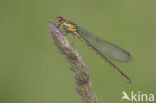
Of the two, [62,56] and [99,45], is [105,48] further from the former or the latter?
[62,56]

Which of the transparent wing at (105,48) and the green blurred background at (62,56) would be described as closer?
the transparent wing at (105,48)

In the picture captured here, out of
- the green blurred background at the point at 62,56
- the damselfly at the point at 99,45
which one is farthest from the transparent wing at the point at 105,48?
the green blurred background at the point at 62,56

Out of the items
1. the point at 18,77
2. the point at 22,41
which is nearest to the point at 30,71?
the point at 18,77

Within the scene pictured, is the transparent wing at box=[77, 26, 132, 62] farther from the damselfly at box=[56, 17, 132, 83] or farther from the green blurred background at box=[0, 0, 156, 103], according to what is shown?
the green blurred background at box=[0, 0, 156, 103]

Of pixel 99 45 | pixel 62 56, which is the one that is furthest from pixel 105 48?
pixel 62 56

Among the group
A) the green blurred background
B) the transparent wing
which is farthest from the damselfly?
the green blurred background

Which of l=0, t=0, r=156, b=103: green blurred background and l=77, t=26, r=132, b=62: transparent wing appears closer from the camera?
l=77, t=26, r=132, b=62: transparent wing

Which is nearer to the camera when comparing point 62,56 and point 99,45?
point 99,45

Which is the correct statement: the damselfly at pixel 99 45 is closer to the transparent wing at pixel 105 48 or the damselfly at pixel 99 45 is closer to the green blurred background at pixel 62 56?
the transparent wing at pixel 105 48
